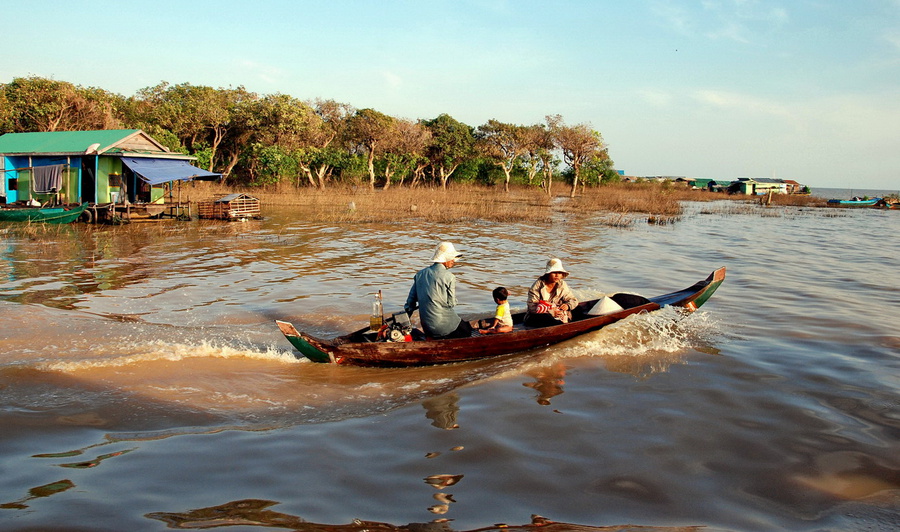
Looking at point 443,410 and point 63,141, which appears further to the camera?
point 63,141

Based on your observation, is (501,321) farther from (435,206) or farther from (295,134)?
(295,134)

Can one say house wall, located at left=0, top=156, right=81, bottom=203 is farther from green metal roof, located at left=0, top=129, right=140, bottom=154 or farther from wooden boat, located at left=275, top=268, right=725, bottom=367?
wooden boat, located at left=275, top=268, right=725, bottom=367

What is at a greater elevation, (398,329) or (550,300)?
(550,300)

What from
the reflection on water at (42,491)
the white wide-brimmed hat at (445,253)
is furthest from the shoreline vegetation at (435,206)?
the reflection on water at (42,491)

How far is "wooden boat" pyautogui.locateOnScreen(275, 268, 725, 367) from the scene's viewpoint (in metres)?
6.62

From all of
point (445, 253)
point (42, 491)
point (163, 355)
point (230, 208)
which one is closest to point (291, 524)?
point (42, 491)

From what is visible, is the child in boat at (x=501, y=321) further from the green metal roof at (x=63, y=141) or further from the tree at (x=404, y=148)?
the tree at (x=404, y=148)

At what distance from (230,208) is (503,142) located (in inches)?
838

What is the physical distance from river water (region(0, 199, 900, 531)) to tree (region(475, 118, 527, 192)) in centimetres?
2754

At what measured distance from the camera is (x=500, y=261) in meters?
15.2

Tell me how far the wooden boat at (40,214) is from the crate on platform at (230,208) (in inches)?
162

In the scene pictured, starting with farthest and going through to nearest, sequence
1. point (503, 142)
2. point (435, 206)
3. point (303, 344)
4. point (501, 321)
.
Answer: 1. point (503, 142)
2. point (435, 206)
3. point (501, 321)
4. point (303, 344)

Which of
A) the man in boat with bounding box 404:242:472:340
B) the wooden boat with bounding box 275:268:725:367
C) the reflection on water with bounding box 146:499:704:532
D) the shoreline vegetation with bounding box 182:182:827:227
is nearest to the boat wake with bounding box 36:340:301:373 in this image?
the wooden boat with bounding box 275:268:725:367

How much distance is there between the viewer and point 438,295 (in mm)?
6918
